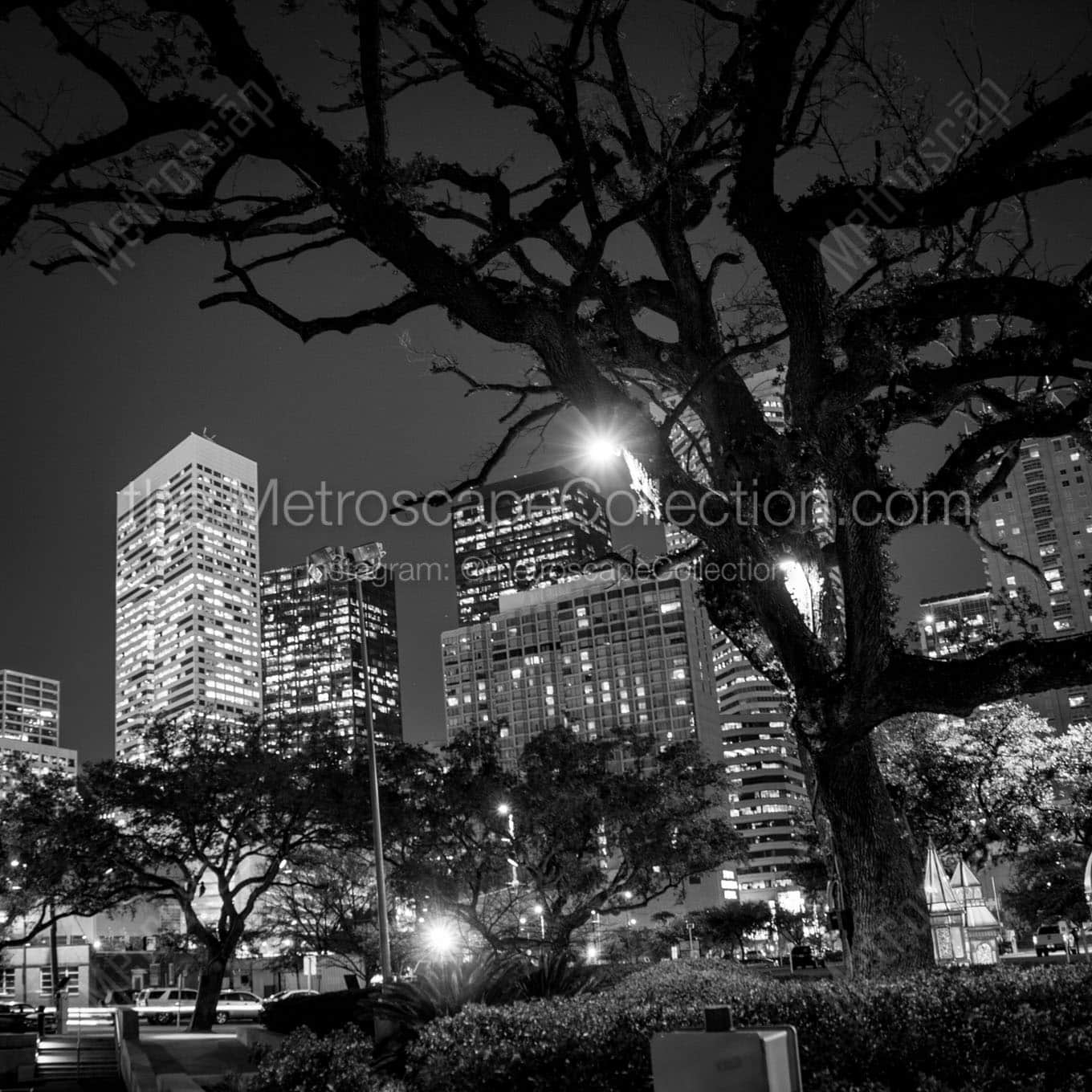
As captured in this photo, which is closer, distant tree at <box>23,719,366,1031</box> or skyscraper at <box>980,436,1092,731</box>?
distant tree at <box>23,719,366,1031</box>

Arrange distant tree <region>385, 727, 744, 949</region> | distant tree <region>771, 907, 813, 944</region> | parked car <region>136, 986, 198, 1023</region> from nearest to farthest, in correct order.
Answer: distant tree <region>385, 727, 744, 949</region> < parked car <region>136, 986, 198, 1023</region> < distant tree <region>771, 907, 813, 944</region>

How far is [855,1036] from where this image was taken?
7.88 meters

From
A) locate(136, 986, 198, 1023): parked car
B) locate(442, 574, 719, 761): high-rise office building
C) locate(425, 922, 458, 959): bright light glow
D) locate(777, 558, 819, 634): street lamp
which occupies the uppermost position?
locate(442, 574, 719, 761): high-rise office building

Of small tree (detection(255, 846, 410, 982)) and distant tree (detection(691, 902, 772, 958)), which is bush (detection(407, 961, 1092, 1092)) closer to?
small tree (detection(255, 846, 410, 982))

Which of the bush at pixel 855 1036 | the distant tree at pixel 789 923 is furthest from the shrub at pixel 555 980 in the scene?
the distant tree at pixel 789 923

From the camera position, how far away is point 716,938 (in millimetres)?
79438

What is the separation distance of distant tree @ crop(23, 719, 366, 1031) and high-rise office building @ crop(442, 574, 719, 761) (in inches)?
5667

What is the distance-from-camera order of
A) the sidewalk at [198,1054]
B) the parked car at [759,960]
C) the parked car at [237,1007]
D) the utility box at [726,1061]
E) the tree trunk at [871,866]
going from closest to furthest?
the utility box at [726,1061], the tree trunk at [871,866], the sidewalk at [198,1054], the parked car at [237,1007], the parked car at [759,960]

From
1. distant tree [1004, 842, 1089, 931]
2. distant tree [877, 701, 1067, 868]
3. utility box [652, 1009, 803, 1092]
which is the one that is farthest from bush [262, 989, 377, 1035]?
distant tree [1004, 842, 1089, 931]

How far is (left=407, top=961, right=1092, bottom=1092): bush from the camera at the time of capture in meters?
7.59

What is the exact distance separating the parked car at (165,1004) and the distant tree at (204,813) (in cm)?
1304

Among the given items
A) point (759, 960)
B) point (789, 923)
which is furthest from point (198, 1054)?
point (789, 923)

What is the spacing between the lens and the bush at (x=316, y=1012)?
23906 mm

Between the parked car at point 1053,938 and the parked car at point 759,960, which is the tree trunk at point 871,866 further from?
the parked car at point 759,960
